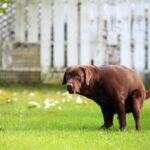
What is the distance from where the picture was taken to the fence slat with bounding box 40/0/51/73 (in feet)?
48.7

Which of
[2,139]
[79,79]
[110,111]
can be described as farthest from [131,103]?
[2,139]

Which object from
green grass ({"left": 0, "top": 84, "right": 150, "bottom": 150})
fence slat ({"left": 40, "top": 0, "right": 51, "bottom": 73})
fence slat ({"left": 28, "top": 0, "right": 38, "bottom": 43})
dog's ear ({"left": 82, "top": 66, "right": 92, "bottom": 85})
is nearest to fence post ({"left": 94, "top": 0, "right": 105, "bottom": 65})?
fence slat ({"left": 40, "top": 0, "right": 51, "bottom": 73})

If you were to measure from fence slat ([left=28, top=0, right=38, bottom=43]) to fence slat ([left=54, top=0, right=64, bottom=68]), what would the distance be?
0.44m

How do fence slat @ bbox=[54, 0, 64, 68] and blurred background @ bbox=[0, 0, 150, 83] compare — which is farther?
fence slat @ bbox=[54, 0, 64, 68]

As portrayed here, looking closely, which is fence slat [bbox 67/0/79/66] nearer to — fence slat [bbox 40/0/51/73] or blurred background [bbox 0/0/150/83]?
blurred background [bbox 0/0/150/83]

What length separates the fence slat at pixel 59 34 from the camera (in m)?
14.8

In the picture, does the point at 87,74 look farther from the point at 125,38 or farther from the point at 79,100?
the point at 125,38

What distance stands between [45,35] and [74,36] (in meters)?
0.67

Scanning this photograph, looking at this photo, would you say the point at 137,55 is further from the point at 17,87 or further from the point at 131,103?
the point at 131,103

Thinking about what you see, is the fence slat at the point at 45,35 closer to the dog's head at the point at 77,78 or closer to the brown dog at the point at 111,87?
the brown dog at the point at 111,87

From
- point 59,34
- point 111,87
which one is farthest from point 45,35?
point 111,87

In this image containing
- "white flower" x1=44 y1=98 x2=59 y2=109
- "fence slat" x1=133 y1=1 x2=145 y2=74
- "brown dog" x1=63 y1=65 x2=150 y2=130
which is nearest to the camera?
"brown dog" x1=63 y1=65 x2=150 y2=130

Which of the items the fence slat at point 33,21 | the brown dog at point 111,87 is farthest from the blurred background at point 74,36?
the brown dog at point 111,87

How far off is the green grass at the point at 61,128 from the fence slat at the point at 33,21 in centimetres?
244
